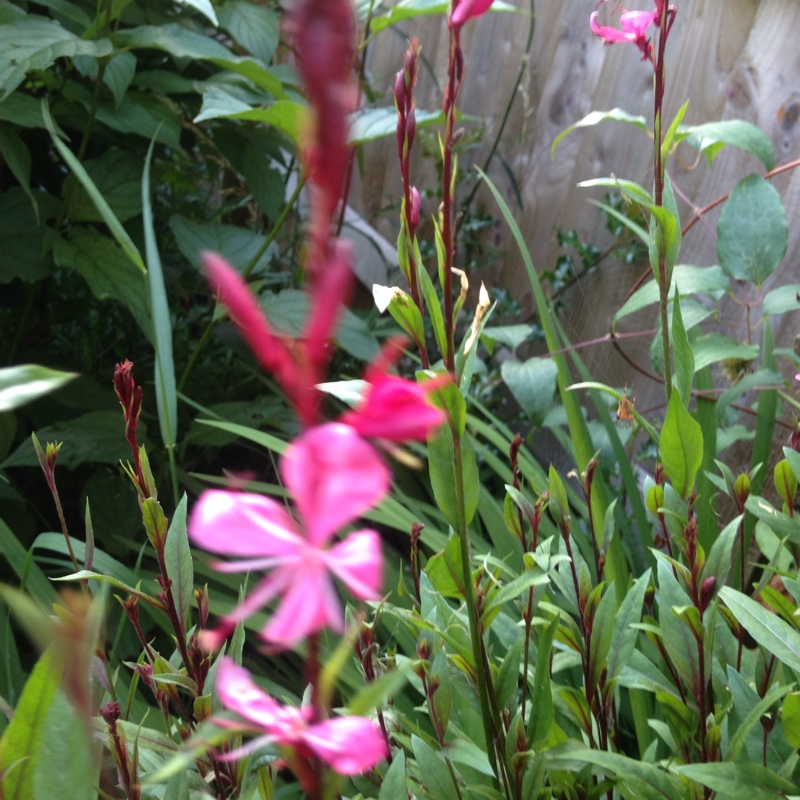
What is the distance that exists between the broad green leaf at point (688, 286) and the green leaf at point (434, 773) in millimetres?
510

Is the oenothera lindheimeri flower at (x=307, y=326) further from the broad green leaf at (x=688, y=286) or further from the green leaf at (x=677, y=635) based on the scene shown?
the broad green leaf at (x=688, y=286)

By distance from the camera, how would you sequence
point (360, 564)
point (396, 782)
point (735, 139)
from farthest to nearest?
point (735, 139), point (396, 782), point (360, 564)

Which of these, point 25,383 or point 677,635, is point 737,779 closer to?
point 677,635

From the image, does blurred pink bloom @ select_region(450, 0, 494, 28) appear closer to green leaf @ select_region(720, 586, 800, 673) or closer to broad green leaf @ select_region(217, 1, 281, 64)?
green leaf @ select_region(720, 586, 800, 673)

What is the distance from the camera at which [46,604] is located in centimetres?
58

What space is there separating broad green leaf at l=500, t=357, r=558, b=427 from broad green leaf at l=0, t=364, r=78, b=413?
Result: 734 mm

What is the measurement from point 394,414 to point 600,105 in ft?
5.06

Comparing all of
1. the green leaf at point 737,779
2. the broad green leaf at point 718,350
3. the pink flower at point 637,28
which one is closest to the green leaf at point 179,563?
the green leaf at point 737,779

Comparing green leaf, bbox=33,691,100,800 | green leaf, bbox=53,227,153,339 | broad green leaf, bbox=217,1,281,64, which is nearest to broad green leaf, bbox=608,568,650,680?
green leaf, bbox=33,691,100,800

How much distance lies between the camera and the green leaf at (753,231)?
30.4 inches

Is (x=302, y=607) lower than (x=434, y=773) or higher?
higher

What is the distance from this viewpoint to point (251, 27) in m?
1.11

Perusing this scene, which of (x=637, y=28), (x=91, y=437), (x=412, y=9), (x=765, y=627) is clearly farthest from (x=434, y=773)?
(x=412, y=9)

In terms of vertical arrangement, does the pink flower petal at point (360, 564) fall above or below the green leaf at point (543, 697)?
above
